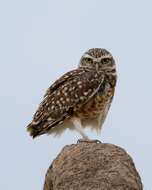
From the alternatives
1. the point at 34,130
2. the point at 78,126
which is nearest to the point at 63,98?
the point at 78,126

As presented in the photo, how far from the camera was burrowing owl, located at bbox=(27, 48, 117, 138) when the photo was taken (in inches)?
374

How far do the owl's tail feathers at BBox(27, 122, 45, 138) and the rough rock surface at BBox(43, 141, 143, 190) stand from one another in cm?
121

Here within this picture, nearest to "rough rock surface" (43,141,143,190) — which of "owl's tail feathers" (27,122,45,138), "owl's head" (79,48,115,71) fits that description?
"owl's tail feathers" (27,122,45,138)

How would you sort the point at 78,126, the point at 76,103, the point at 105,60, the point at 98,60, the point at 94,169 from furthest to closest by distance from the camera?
1. the point at 105,60
2. the point at 98,60
3. the point at 76,103
4. the point at 78,126
5. the point at 94,169

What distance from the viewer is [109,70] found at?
10281 millimetres

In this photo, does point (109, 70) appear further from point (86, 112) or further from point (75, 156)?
point (75, 156)

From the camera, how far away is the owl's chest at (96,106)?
9.73 metres

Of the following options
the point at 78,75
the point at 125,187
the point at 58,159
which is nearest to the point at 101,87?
the point at 78,75

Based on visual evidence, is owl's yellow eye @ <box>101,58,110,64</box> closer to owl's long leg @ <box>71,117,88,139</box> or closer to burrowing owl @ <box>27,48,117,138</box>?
burrowing owl @ <box>27,48,117,138</box>

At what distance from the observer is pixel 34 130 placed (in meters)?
9.38

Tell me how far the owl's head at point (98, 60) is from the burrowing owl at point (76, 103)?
0.29ft

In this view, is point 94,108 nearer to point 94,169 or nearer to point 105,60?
point 105,60

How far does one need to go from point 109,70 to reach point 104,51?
0.29 meters

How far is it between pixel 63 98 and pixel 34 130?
555 millimetres
